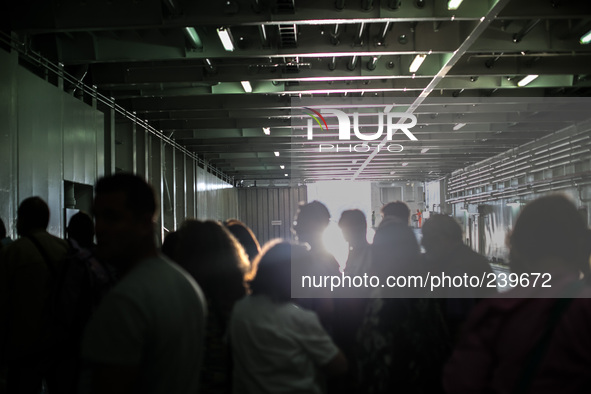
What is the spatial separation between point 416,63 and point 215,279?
5.41 metres

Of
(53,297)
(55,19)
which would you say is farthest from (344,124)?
(53,297)

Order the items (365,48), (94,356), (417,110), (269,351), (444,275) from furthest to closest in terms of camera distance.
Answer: (417,110)
(365,48)
(444,275)
(269,351)
(94,356)

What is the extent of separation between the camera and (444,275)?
294cm

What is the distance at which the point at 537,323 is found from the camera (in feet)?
5.21

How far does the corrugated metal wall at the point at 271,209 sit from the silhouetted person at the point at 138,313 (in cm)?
1838

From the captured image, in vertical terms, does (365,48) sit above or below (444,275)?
above

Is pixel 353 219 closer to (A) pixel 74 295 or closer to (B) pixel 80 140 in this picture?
(A) pixel 74 295

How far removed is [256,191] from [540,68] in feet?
47.7

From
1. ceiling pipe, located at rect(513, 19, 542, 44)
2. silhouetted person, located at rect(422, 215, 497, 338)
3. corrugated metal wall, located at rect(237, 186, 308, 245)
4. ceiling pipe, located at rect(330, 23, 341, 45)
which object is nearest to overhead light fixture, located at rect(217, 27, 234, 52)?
ceiling pipe, located at rect(330, 23, 341, 45)

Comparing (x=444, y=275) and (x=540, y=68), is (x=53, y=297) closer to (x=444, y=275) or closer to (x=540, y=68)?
(x=444, y=275)

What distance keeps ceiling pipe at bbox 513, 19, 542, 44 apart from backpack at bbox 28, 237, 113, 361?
5764 mm

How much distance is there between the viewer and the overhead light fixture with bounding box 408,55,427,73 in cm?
681

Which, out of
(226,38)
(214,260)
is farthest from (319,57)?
(214,260)

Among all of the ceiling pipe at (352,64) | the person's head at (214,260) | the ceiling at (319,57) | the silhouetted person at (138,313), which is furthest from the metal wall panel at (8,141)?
the ceiling pipe at (352,64)
